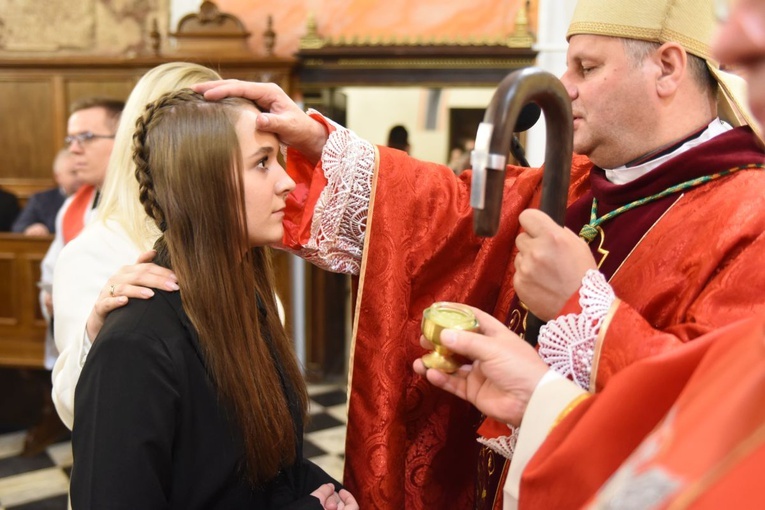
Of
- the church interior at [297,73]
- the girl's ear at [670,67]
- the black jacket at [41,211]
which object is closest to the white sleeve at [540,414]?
the girl's ear at [670,67]

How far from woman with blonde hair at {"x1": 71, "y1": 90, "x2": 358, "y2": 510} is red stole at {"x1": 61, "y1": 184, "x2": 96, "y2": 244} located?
2058 millimetres

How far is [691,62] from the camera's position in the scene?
156 centimetres

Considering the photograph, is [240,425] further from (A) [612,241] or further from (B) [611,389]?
(A) [612,241]

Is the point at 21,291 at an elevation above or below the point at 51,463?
above

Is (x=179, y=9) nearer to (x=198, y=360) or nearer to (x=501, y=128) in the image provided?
(x=198, y=360)

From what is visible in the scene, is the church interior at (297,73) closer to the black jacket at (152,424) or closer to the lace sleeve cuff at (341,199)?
the lace sleeve cuff at (341,199)

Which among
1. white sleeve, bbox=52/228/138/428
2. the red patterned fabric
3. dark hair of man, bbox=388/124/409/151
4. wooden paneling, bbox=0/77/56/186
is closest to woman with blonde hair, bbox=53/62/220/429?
white sleeve, bbox=52/228/138/428

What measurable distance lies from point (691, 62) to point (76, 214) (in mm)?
2861

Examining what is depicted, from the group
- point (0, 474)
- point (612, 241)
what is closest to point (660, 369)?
point (612, 241)

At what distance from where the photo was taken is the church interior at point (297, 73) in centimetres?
484

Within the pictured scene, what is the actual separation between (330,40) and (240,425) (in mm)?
4715

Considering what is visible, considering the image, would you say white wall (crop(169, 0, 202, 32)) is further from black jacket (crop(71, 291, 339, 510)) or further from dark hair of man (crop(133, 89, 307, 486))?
black jacket (crop(71, 291, 339, 510))

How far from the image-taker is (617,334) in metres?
1.23

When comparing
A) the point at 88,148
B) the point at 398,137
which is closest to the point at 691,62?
the point at 88,148
